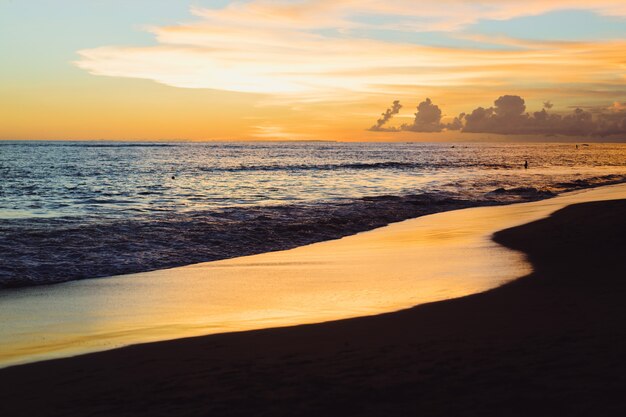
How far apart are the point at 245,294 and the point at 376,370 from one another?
513cm

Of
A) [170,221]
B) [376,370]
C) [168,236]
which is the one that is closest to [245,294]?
[376,370]

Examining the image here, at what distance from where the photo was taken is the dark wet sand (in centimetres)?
518

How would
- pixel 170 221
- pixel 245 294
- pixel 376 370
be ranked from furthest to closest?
1. pixel 170 221
2. pixel 245 294
3. pixel 376 370

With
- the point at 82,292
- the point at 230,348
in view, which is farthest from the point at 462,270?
the point at 82,292

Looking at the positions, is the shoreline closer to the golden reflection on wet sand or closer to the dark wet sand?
the golden reflection on wet sand

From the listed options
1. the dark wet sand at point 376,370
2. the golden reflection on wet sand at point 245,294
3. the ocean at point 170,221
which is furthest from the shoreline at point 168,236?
the dark wet sand at point 376,370

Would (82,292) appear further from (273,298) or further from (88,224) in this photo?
(88,224)

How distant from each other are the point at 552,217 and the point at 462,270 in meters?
11.5

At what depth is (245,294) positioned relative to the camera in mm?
10789

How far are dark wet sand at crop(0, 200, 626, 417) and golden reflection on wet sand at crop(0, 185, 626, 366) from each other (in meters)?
0.80

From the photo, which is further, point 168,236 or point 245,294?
point 168,236

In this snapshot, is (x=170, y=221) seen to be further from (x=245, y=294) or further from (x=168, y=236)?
(x=245, y=294)

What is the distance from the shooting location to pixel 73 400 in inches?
222

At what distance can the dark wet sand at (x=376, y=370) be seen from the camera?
5176mm
